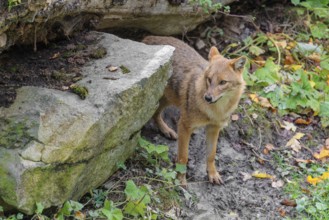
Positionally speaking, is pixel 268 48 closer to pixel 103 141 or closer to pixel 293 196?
pixel 293 196

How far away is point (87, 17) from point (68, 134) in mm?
1740

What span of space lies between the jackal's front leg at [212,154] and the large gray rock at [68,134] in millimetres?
1262

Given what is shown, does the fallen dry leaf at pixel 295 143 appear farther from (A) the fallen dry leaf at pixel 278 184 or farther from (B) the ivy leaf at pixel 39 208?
(B) the ivy leaf at pixel 39 208

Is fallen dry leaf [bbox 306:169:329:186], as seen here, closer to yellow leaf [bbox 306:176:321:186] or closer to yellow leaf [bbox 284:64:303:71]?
yellow leaf [bbox 306:176:321:186]

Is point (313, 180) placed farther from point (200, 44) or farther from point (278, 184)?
point (200, 44)

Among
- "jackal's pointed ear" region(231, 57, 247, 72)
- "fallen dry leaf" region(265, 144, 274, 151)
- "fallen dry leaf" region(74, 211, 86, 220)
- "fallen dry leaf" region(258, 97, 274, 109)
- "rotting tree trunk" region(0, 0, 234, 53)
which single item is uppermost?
"rotting tree trunk" region(0, 0, 234, 53)

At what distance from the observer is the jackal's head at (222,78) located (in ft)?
20.8

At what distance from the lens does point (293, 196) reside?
6.52 m

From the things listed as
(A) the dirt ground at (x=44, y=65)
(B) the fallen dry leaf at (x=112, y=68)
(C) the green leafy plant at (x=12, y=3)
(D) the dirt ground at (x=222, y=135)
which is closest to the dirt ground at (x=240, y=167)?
(D) the dirt ground at (x=222, y=135)

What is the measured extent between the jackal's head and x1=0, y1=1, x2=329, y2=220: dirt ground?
1.03 m

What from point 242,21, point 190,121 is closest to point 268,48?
point 242,21

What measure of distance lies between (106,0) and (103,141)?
164 centimetres

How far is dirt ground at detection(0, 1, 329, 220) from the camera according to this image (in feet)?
18.0


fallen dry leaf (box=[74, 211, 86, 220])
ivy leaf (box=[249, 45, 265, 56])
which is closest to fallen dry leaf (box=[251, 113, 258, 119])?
ivy leaf (box=[249, 45, 265, 56])
